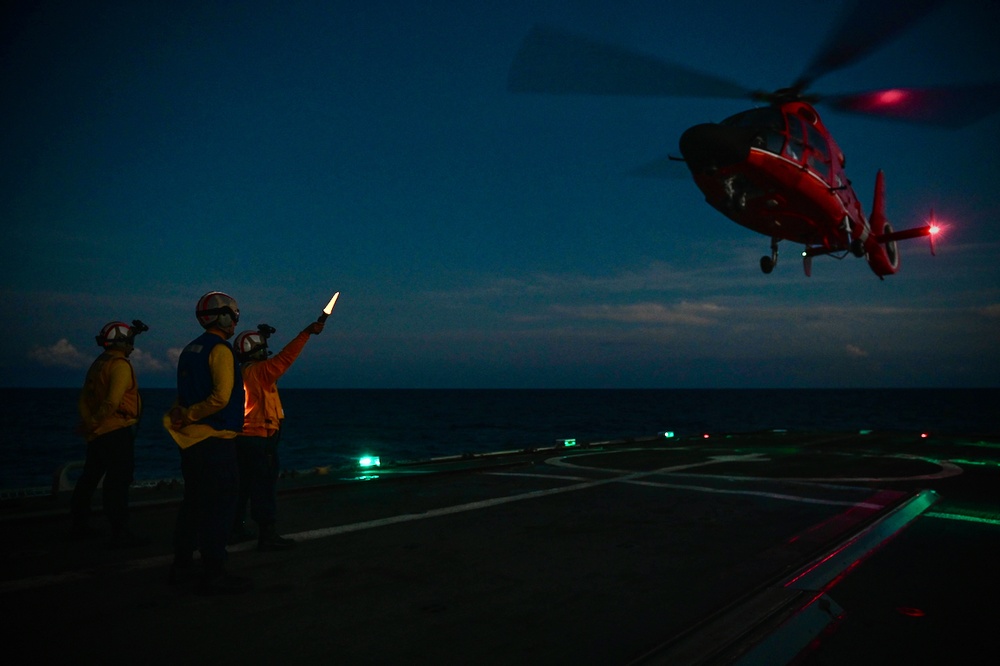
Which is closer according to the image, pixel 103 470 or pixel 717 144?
pixel 103 470

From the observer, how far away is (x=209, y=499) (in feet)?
14.4

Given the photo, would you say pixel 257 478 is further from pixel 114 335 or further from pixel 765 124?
pixel 765 124

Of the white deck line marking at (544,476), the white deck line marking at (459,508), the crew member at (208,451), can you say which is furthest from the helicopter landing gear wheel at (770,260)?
the crew member at (208,451)

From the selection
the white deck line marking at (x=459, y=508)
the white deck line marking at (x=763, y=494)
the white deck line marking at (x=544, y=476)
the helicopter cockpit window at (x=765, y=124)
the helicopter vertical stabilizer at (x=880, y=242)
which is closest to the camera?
the white deck line marking at (x=459, y=508)

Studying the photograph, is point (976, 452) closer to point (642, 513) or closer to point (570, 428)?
point (642, 513)

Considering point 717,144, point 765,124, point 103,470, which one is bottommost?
point 103,470

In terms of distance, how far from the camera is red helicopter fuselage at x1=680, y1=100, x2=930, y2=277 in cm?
1290

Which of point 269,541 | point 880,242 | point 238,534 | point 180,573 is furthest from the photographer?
point 880,242

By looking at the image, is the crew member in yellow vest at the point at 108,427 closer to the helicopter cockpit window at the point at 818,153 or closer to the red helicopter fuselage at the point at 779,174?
the red helicopter fuselage at the point at 779,174

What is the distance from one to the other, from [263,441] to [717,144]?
11.2 m

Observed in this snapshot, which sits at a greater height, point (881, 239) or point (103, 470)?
point (881, 239)

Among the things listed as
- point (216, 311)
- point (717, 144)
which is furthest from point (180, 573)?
point (717, 144)

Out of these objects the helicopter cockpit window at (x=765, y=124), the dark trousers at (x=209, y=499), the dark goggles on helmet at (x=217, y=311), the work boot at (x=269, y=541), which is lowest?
the work boot at (x=269, y=541)

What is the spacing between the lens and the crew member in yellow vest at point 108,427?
5922 mm
